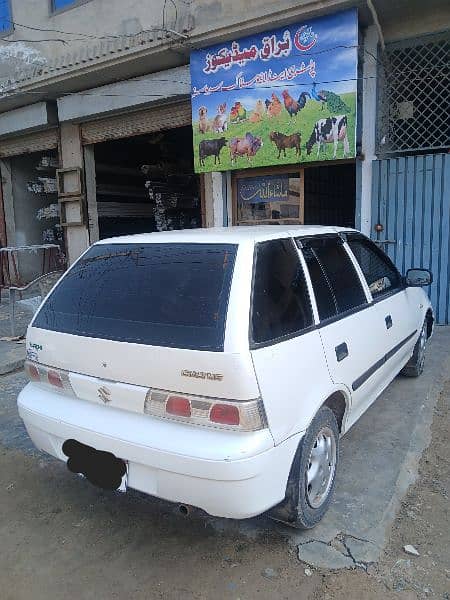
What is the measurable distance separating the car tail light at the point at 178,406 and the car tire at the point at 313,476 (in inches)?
23.6

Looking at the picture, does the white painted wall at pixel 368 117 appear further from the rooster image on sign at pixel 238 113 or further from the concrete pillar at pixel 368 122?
the rooster image on sign at pixel 238 113

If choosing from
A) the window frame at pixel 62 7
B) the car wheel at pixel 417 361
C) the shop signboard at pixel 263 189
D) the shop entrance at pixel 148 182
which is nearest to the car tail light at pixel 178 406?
the car wheel at pixel 417 361

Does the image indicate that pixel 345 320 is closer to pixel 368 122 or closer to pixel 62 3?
pixel 368 122

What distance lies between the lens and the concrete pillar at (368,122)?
634cm

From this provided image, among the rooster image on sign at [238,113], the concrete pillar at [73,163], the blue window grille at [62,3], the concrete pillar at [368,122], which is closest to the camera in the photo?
the concrete pillar at [368,122]

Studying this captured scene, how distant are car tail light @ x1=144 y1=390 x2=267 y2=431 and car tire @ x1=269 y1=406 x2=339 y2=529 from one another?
1.33 ft

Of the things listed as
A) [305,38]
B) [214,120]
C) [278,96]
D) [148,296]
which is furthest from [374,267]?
[214,120]

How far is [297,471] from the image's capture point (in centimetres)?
229

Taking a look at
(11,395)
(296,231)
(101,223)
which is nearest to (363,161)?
(296,231)

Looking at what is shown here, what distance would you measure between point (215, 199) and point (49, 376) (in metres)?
5.68

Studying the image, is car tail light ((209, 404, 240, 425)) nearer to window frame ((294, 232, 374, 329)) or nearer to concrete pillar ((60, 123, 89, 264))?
window frame ((294, 232, 374, 329))

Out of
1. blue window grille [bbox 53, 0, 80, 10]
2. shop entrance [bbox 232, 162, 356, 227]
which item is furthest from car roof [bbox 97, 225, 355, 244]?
blue window grille [bbox 53, 0, 80, 10]

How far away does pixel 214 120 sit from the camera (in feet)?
23.2

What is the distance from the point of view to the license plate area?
230 centimetres
